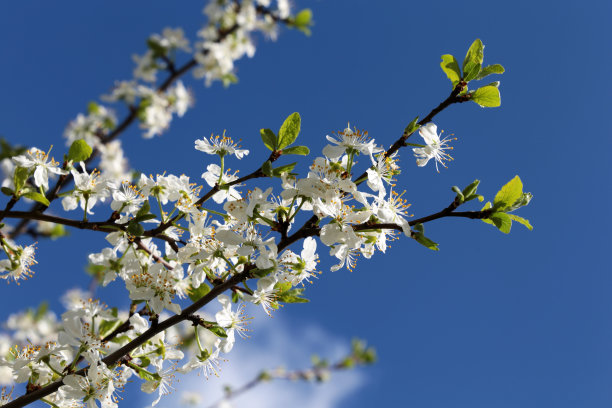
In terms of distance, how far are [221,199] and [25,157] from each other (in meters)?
0.96

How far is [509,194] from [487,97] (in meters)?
0.43

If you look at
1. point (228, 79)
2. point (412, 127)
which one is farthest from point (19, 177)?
point (228, 79)

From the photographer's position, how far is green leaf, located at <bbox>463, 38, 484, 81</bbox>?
1894mm

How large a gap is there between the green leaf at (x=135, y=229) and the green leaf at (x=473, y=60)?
1467mm

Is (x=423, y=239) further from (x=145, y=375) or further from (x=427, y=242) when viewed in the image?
(x=145, y=375)

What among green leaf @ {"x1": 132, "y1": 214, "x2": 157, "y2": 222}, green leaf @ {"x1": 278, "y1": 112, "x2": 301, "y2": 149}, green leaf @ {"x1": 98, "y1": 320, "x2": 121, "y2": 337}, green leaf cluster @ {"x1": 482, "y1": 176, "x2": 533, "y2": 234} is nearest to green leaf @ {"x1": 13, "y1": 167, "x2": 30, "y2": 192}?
green leaf @ {"x1": 132, "y1": 214, "x2": 157, "y2": 222}

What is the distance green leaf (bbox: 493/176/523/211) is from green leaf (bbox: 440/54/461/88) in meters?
0.49

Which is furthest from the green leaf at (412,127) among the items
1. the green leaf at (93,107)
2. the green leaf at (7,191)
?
the green leaf at (93,107)

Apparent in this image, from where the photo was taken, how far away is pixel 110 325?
2254 millimetres

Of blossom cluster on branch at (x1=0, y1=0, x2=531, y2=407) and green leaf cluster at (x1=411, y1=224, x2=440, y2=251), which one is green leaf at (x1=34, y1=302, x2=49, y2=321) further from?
green leaf cluster at (x1=411, y1=224, x2=440, y2=251)

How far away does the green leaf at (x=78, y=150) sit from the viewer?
2037 millimetres

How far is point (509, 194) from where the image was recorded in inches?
69.6

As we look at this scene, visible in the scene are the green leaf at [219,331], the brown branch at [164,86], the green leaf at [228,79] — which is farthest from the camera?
the green leaf at [228,79]

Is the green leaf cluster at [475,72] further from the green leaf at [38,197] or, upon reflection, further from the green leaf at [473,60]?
the green leaf at [38,197]
